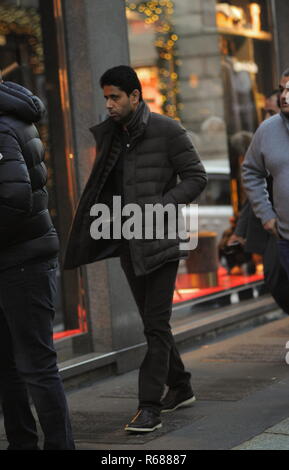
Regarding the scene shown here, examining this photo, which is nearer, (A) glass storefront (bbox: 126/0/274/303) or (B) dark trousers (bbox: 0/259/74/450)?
(B) dark trousers (bbox: 0/259/74/450)

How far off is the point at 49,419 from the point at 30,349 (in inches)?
13.5

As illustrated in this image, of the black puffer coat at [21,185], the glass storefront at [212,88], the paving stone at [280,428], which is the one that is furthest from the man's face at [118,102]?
the glass storefront at [212,88]

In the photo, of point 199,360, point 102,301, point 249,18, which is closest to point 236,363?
point 199,360

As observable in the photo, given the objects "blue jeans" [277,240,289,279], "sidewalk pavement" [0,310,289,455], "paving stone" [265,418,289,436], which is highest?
"blue jeans" [277,240,289,279]

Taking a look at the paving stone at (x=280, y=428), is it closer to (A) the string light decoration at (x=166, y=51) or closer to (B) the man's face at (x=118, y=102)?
(B) the man's face at (x=118, y=102)

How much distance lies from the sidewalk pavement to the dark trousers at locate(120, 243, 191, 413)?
0.80 feet

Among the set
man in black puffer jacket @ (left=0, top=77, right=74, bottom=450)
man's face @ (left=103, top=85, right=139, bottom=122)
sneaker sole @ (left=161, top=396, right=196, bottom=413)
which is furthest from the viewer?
sneaker sole @ (left=161, top=396, right=196, bottom=413)

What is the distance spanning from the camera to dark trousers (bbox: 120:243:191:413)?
6453 millimetres

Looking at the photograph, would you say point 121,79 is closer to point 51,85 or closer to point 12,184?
point 12,184

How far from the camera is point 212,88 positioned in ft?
36.1

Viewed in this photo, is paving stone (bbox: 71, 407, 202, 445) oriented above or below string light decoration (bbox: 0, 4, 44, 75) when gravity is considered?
below

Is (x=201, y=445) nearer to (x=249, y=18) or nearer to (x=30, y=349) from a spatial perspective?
(x=30, y=349)

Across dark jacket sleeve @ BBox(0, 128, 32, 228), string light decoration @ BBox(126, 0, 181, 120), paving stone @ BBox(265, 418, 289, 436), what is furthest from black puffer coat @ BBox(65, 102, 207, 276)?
string light decoration @ BBox(126, 0, 181, 120)

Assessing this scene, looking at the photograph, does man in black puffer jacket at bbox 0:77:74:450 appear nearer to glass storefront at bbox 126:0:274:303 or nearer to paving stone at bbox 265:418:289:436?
paving stone at bbox 265:418:289:436
